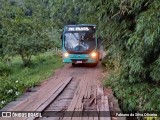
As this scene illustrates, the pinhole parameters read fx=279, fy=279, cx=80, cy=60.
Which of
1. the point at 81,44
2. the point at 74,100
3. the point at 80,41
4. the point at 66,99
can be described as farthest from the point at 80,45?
the point at 74,100

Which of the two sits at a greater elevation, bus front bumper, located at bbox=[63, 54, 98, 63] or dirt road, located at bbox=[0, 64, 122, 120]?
bus front bumper, located at bbox=[63, 54, 98, 63]

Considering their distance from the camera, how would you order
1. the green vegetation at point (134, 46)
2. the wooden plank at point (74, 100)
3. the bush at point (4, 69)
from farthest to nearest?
the bush at point (4, 69) → the wooden plank at point (74, 100) → the green vegetation at point (134, 46)

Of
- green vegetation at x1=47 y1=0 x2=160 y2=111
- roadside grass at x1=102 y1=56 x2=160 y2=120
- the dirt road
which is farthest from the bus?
roadside grass at x1=102 y1=56 x2=160 y2=120

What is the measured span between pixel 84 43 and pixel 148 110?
984cm

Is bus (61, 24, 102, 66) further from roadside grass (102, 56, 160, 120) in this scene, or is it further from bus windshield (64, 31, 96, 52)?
roadside grass (102, 56, 160, 120)

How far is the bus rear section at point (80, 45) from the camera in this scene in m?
16.5

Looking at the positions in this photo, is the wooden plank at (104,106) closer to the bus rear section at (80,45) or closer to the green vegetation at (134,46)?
the green vegetation at (134,46)

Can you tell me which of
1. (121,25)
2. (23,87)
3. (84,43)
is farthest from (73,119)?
(84,43)

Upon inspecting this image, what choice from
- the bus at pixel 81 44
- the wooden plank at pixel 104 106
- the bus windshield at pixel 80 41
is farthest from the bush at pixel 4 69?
the wooden plank at pixel 104 106

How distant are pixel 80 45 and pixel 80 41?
24cm

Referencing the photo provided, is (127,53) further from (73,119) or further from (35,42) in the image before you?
(35,42)

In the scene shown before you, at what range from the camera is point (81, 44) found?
654 inches

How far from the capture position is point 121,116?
270 inches

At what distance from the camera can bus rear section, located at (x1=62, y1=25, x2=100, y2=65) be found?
16469 mm
